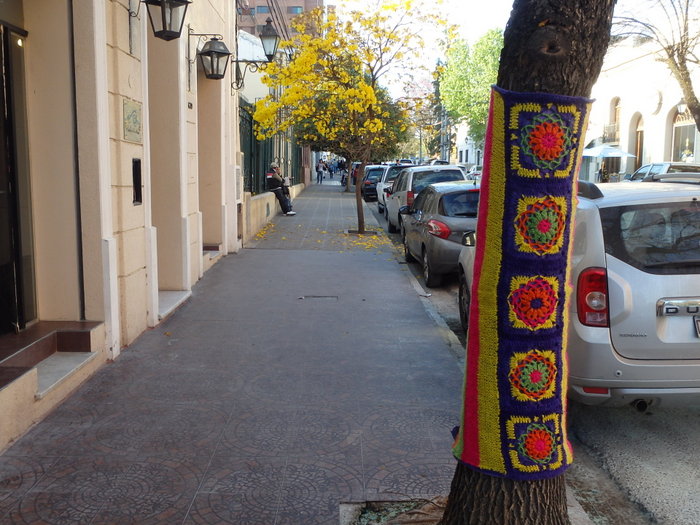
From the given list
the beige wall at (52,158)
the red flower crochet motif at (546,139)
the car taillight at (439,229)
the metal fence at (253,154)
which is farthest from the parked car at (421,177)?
the red flower crochet motif at (546,139)

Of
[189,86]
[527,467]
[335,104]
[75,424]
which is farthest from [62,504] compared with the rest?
[335,104]

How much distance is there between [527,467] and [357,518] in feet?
3.44

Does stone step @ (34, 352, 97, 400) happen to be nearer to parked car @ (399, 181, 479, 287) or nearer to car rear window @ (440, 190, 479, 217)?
parked car @ (399, 181, 479, 287)

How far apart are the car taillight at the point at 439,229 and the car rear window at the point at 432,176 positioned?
600 cm

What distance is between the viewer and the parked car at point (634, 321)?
435 cm

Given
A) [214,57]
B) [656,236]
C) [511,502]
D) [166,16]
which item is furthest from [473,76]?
[511,502]

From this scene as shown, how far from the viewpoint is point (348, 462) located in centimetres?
425

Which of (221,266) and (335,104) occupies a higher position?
(335,104)

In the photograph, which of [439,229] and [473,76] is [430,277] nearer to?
[439,229]

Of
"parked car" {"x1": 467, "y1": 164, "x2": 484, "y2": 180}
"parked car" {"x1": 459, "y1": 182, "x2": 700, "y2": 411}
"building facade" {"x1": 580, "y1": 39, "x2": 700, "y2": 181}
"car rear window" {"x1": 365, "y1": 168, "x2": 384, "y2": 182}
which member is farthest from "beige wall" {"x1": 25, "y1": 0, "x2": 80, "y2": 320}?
"building facade" {"x1": 580, "y1": 39, "x2": 700, "y2": 181}

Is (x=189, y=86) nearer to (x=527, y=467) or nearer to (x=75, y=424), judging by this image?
(x=75, y=424)

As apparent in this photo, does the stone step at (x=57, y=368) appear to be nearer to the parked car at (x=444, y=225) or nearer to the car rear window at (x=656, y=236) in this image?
the car rear window at (x=656, y=236)

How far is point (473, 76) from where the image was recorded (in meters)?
55.4

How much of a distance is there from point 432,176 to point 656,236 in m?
12.2
